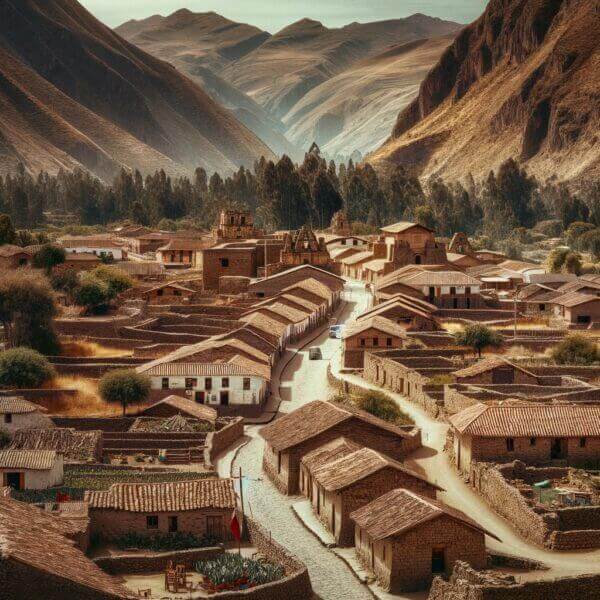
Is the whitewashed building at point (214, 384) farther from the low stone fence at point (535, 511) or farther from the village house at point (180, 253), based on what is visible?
the village house at point (180, 253)

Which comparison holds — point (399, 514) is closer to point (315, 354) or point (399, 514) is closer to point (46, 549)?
point (46, 549)

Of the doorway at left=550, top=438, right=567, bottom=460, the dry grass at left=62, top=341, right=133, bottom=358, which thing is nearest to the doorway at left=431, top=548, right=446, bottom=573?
the doorway at left=550, top=438, right=567, bottom=460

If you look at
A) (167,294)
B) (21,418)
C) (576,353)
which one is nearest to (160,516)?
(21,418)

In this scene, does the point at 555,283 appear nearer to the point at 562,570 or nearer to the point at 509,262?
the point at 509,262

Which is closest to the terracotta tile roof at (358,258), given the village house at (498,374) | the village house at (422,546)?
the village house at (498,374)

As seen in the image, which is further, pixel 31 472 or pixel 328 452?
pixel 328 452

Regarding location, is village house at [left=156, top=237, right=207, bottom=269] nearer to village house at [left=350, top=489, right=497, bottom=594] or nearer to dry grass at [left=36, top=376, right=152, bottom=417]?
dry grass at [left=36, top=376, right=152, bottom=417]
